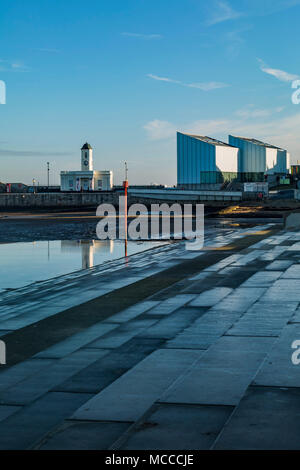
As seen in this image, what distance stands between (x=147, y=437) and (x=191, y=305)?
850cm

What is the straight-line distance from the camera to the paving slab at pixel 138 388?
23.5 feet

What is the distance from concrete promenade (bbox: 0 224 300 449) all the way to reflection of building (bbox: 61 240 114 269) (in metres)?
7.57

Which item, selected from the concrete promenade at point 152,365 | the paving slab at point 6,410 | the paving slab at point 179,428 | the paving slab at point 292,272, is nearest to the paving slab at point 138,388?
the concrete promenade at point 152,365

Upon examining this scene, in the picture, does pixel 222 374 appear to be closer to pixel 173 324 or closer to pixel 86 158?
pixel 173 324

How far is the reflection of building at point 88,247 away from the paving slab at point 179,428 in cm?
1769

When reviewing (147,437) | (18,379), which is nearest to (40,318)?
(18,379)

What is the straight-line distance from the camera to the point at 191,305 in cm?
1478

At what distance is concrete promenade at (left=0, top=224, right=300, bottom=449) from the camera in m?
6.55

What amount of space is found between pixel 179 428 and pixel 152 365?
2680 mm

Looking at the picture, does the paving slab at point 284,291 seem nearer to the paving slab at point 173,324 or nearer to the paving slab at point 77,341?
the paving slab at point 173,324

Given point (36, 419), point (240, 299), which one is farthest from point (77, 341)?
point (240, 299)

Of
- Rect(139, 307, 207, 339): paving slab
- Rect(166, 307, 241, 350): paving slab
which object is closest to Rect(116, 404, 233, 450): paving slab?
Rect(166, 307, 241, 350): paving slab

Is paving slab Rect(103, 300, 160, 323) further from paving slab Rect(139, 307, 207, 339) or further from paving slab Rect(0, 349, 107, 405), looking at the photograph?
paving slab Rect(0, 349, 107, 405)

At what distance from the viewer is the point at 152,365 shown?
30.4ft
